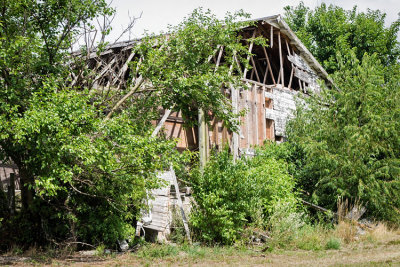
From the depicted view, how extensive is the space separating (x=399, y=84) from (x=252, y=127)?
18.4 feet

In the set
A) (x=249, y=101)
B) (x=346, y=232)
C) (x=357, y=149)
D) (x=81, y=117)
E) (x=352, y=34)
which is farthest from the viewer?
(x=352, y=34)

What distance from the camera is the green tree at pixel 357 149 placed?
13.9 meters

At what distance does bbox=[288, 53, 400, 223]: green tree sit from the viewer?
13891mm

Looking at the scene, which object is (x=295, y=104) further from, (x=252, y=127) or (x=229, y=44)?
(x=229, y=44)

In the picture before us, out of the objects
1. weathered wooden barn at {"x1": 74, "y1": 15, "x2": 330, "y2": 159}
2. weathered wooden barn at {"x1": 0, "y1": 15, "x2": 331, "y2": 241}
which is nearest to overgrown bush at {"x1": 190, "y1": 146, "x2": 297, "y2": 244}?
weathered wooden barn at {"x1": 0, "y1": 15, "x2": 331, "y2": 241}

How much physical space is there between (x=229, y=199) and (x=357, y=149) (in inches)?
189

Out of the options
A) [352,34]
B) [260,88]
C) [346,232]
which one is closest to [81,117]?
[346,232]

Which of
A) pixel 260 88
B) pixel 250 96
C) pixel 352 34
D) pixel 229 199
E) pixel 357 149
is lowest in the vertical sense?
pixel 229 199

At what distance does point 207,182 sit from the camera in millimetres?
12000

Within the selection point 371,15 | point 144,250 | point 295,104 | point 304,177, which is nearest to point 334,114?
point 304,177

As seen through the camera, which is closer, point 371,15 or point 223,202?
point 223,202

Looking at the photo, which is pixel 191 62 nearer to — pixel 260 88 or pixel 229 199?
pixel 229 199

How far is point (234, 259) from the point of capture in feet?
32.7

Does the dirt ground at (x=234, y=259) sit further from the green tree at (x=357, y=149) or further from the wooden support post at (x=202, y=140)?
the wooden support post at (x=202, y=140)
